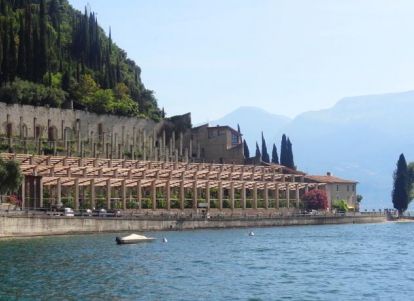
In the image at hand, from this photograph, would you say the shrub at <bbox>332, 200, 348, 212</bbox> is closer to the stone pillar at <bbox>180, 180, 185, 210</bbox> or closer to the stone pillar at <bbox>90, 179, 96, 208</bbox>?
the stone pillar at <bbox>180, 180, 185, 210</bbox>

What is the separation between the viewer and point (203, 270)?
42.8 metres

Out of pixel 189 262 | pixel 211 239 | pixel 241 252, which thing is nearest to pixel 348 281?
pixel 189 262

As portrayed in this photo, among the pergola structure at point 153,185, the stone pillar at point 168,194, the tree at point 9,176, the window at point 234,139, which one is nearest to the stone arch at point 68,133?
the pergola structure at point 153,185

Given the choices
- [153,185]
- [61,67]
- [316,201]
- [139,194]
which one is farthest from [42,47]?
[316,201]

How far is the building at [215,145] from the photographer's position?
131 meters

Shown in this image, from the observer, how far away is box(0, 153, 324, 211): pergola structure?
78.9 meters

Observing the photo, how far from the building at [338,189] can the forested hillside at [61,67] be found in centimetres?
2997

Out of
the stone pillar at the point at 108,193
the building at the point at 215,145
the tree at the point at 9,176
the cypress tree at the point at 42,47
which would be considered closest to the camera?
the tree at the point at 9,176

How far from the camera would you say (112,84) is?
126000 millimetres

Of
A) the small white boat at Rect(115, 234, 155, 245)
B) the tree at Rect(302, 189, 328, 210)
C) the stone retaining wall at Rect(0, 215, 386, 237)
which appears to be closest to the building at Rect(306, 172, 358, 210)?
the tree at Rect(302, 189, 328, 210)

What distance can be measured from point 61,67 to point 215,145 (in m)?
31.4

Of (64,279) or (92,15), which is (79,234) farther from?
(92,15)

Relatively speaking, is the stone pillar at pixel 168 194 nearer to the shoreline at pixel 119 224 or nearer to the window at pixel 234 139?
the shoreline at pixel 119 224

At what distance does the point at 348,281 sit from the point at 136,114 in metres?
87.2
